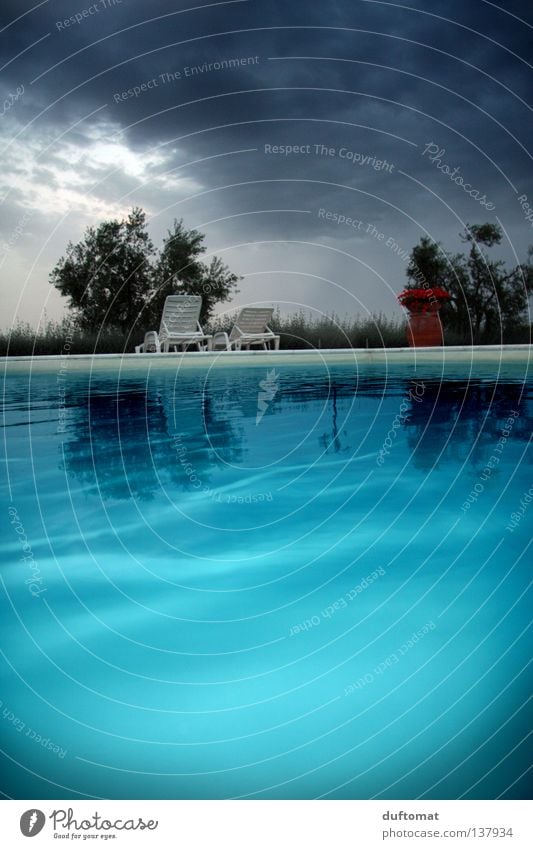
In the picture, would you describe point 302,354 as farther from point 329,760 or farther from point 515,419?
point 329,760

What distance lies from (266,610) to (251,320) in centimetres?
710

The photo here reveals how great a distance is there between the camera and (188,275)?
11.3m

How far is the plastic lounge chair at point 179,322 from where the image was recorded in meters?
9.08

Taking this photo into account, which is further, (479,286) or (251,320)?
(479,286)

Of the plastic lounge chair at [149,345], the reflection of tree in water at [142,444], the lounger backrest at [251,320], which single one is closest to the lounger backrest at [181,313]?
the plastic lounge chair at [149,345]

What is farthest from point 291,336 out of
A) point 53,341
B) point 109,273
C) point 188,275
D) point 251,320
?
point 53,341

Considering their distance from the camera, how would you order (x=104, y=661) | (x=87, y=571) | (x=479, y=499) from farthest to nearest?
(x=479, y=499)
(x=87, y=571)
(x=104, y=661)

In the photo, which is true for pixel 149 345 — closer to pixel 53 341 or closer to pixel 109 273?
pixel 53 341

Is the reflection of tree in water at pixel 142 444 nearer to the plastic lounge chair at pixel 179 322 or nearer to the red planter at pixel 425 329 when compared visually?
the plastic lounge chair at pixel 179 322

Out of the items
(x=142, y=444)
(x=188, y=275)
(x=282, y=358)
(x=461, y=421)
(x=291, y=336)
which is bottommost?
(x=142, y=444)

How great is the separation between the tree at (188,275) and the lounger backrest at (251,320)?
1822 mm

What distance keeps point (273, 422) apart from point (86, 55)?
4.59m
